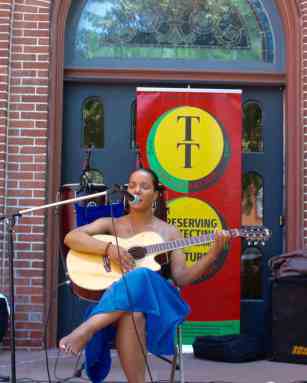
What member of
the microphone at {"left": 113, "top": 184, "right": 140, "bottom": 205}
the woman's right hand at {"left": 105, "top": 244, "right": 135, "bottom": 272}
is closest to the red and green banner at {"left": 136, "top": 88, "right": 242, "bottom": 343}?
the microphone at {"left": 113, "top": 184, "right": 140, "bottom": 205}

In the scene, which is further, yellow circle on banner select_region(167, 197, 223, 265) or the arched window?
the arched window

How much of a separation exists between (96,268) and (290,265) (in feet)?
6.15

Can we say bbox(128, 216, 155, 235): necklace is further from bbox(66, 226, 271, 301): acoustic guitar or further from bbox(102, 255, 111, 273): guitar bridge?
bbox(102, 255, 111, 273): guitar bridge

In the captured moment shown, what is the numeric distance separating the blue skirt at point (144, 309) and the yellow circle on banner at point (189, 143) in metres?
2.12

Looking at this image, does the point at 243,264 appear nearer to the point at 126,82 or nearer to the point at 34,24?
the point at 126,82

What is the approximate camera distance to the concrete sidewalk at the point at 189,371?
474 cm

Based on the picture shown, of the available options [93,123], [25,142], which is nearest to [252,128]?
[93,123]

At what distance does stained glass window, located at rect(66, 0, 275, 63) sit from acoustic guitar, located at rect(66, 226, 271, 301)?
97.7 inches

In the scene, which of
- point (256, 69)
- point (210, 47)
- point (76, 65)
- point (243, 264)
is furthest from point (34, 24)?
point (243, 264)

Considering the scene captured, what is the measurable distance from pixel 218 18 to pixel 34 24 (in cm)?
158

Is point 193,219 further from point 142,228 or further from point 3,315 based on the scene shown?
point 3,315

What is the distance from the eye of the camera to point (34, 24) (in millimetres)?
6043

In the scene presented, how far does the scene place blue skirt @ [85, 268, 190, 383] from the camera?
3738mm

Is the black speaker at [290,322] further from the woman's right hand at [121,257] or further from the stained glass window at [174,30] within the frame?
the stained glass window at [174,30]
